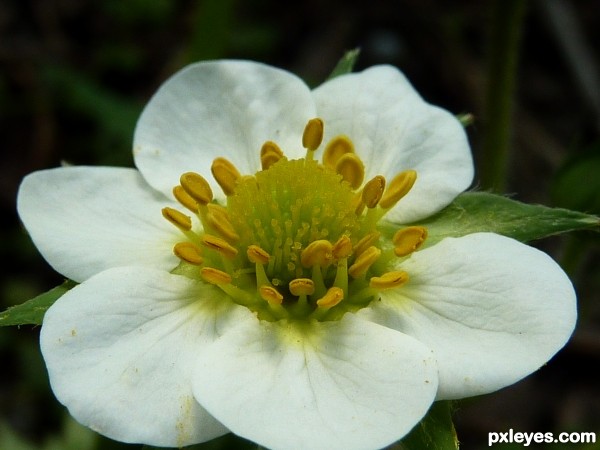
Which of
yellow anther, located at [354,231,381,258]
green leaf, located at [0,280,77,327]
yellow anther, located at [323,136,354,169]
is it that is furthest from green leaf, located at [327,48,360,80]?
green leaf, located at [0,280,77,327]

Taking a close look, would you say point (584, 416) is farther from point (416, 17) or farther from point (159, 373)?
point (159, 373)

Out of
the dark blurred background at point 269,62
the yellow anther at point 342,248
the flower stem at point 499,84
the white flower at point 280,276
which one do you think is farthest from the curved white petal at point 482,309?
the dark blurred background at point 269,62

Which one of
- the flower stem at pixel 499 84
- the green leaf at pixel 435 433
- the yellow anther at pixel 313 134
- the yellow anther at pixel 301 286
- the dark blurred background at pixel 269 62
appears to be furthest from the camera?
the dark blurred background at pixel 269 62

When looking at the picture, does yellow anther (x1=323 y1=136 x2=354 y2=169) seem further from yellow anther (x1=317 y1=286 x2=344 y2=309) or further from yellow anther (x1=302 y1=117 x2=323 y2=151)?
yellow anther (x1=317 y1=286 x2=344 y2=309)

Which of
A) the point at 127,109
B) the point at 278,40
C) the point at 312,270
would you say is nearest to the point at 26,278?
the point at 127,109

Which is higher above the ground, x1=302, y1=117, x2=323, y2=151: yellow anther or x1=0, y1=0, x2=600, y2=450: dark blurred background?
x1=302, y1=117, x2=323, y2=151: yellow anther

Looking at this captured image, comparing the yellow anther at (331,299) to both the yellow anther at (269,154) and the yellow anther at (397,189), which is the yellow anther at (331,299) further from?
the yellow anther at (269,154)
